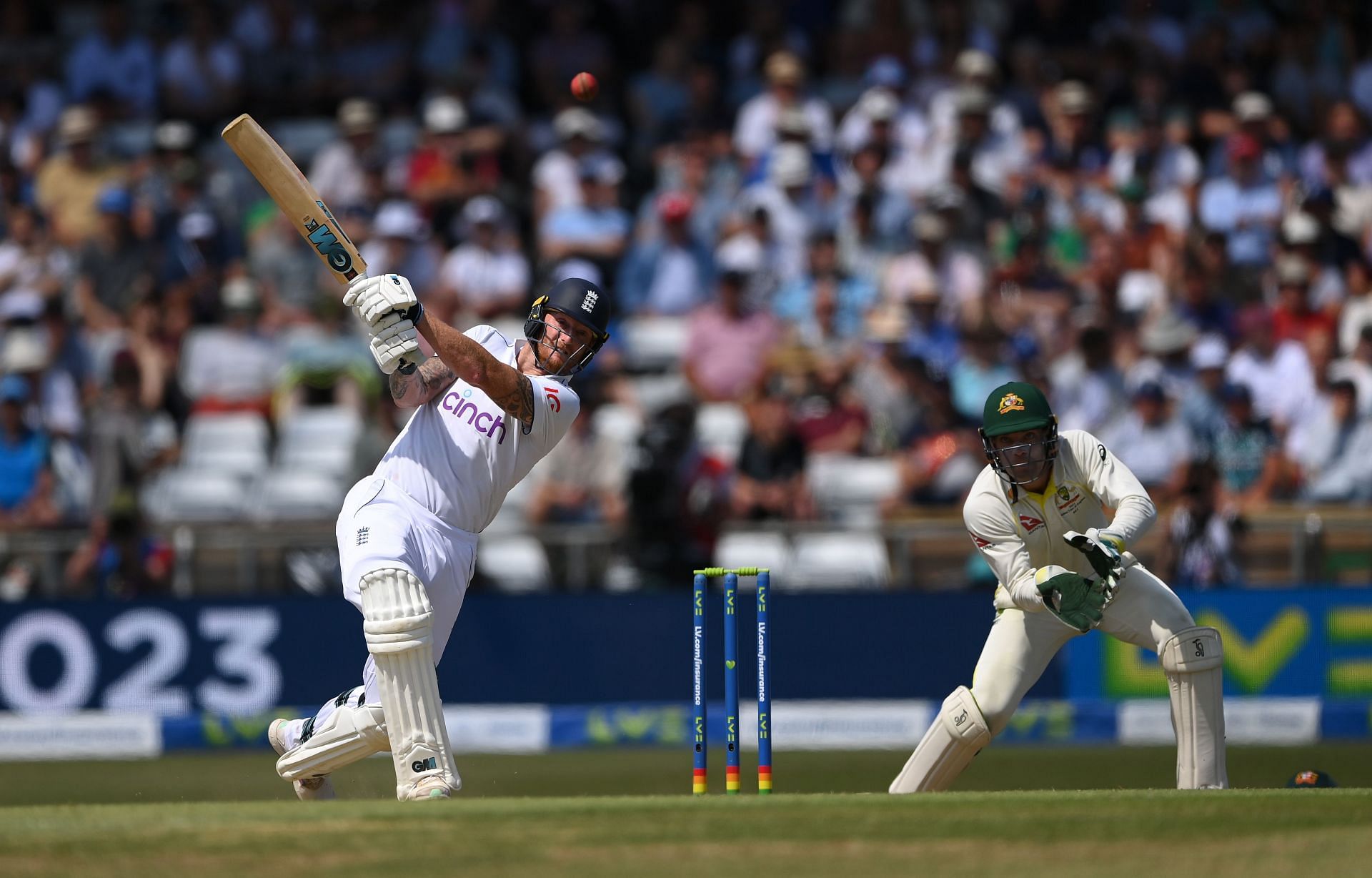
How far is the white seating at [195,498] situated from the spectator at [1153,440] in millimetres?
4368

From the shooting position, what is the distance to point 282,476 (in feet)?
33.6

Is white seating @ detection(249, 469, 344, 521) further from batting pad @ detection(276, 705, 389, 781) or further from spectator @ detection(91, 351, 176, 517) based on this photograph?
batting pad @ detection(276, 705, 389, 781)

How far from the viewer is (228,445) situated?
10539 mm

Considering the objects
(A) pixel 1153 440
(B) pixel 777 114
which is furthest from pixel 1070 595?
(B) pixel 777 114

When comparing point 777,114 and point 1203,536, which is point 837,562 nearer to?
point 1203,536

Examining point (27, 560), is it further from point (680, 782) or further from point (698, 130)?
point (698, 130)

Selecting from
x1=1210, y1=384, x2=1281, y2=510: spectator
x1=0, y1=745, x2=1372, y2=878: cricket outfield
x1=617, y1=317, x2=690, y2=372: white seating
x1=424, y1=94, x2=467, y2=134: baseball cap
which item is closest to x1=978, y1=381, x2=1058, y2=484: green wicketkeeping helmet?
x1=0, y1=745, x2=1372, y2=878: cricket outfield

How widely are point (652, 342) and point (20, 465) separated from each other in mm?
3372

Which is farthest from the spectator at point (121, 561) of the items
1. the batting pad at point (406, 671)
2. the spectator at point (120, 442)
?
the batting pad at point (406, 671)

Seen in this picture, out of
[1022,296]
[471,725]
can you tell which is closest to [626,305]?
[1022,296]

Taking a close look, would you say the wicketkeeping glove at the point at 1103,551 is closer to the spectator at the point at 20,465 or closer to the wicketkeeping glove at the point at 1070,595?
the wicketkeeping glove at the point at 1070,595

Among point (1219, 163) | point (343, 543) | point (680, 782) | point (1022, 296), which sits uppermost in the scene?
point (1219, 163)

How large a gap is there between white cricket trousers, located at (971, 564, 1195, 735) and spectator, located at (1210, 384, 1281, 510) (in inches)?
146

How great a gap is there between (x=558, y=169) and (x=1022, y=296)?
9.14 ft
